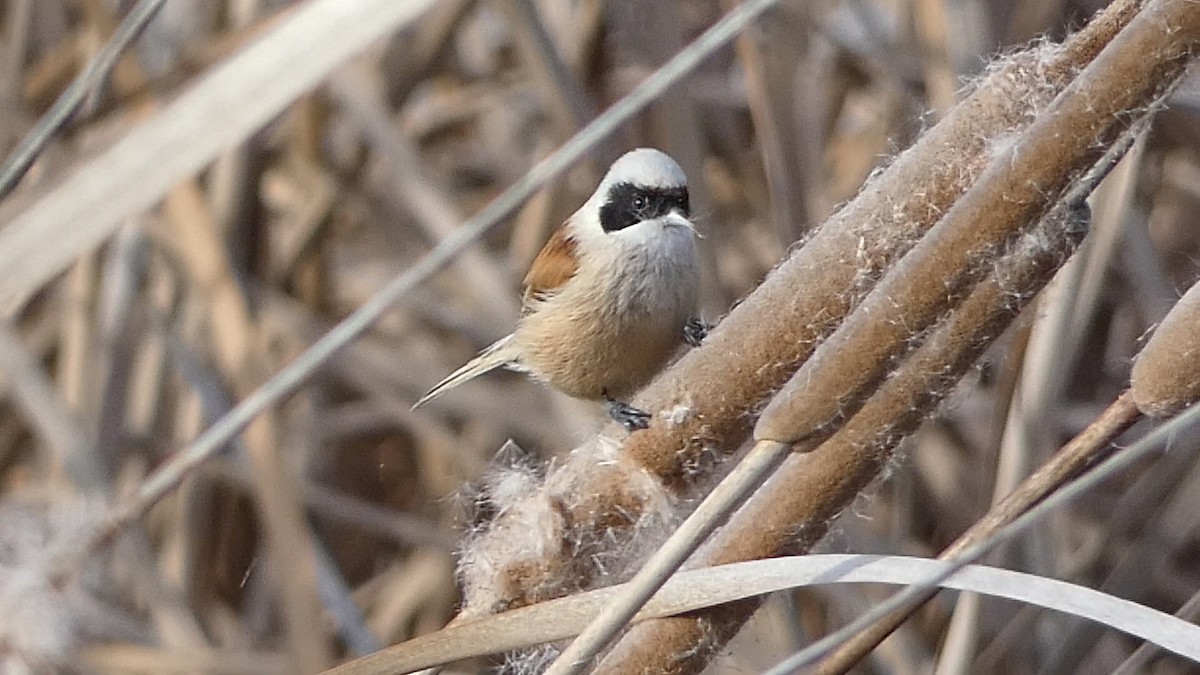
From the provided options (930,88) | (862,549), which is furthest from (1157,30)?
(862,549)

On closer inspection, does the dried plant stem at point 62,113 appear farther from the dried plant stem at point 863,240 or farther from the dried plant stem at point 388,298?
the dried plant stem at point 863,240

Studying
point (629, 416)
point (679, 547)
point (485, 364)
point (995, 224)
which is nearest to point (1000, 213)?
point (995, 224)

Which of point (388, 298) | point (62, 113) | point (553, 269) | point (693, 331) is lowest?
point (693, 331)

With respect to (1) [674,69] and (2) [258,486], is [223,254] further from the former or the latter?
(1) [674,69]

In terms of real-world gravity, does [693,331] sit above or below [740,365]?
below

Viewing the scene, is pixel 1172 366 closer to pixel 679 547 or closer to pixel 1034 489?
pixel 1034 489

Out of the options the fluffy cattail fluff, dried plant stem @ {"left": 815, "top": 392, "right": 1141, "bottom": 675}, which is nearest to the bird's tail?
the fluffy cattail fluff
